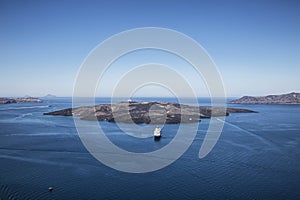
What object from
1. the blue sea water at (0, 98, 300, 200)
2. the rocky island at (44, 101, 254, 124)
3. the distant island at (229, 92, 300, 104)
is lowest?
the blue sea water at (0, 98, 300, 200)

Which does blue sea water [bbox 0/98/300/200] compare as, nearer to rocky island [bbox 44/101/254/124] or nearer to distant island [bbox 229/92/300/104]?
rocky island [bbox 44/101/254/124]

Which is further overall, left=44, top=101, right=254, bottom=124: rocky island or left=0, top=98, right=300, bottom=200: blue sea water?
left=44, top=101, right=254, bottom=124: rocky island

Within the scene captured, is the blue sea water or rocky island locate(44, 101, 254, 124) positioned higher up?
rocky island locate(44, 101, 254, 124)

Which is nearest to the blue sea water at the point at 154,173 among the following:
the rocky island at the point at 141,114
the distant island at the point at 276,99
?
the rocky island at the point at 141,114

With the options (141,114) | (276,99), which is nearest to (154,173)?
(141,114)

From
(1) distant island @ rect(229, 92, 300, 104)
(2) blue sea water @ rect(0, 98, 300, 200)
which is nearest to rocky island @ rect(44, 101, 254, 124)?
(2) blue sea water @ rect(0, 98, 300, 200)

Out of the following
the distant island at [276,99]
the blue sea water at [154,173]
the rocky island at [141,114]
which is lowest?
the blue sea water at [154,173]

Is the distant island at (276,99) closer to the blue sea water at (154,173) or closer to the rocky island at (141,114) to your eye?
the rocky island at (141,114)

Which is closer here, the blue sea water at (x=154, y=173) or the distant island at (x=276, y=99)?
the blue sea water at (x=154, y=173)

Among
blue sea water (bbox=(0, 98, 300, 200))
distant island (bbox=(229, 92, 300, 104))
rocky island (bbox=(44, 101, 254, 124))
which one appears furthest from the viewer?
distant island (bbox=(229, 92, 300, 104))

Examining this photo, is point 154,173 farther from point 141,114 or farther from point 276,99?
point 276,99

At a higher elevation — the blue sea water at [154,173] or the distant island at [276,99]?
the distant island at [276,99]

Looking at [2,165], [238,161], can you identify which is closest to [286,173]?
[238,161]
